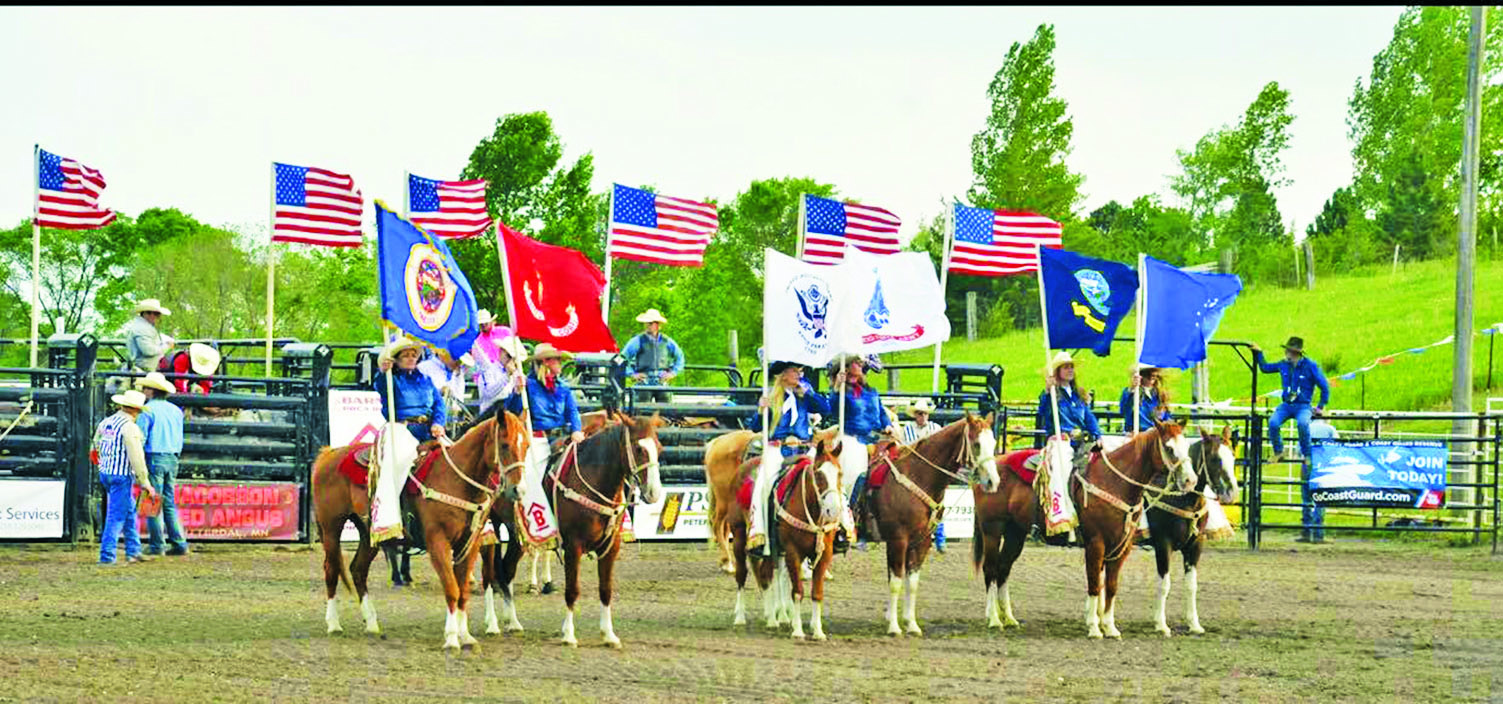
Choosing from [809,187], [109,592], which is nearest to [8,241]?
[809,187]

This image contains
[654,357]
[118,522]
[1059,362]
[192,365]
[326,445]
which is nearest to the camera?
[1059,362]

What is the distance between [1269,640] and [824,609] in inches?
158

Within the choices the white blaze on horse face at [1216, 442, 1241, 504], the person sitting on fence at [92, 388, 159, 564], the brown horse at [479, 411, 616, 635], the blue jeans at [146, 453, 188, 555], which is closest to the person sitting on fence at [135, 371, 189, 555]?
the blue jeans at [146, 453, 188, 555]

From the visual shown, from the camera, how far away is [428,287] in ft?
43.9

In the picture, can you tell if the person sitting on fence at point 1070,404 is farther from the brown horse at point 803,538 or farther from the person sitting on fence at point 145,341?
the person sitting on fence at point 145,341

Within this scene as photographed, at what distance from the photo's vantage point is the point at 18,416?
19.4 metres

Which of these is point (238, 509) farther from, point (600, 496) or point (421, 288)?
point (600, 496)

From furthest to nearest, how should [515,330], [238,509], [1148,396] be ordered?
[238,509], [1148,396], [515,330]

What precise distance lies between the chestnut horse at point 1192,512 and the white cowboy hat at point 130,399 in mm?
10380

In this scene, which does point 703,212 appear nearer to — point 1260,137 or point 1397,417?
point 1397,417

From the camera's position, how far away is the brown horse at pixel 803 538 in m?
13.3

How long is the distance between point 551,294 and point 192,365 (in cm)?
852

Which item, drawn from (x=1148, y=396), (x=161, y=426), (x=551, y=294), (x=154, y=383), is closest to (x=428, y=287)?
(x=551, y=294)

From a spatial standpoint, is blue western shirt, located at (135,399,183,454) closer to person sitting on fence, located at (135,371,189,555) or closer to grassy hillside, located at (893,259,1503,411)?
person sitting on fence, located at (135,371,189,555)
